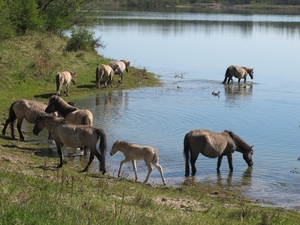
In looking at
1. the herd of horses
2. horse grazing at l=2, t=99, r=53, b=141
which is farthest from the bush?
horse grazing at l=2, t=99, r=53, b=141

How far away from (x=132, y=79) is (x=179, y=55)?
57.4 feet

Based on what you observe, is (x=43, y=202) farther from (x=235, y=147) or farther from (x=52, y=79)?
(x=52, y=79)

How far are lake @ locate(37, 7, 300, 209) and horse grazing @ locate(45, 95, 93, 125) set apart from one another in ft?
4.59

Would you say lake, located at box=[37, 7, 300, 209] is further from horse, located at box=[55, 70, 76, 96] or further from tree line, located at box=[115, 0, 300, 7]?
tree line, located at box=[115, 0, 300, 7]

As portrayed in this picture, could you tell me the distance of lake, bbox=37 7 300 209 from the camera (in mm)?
16656

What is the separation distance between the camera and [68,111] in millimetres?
18094

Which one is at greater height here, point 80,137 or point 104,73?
point 80,137

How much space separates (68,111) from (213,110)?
9.97 m

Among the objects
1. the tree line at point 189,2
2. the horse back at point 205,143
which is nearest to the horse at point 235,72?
the horse back at point 205,143

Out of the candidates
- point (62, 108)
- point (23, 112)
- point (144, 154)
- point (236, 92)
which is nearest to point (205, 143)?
point (144, 154)

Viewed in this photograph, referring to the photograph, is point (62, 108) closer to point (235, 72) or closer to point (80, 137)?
point (80, 137)

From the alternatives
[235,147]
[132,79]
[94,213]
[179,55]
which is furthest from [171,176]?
[179,55]

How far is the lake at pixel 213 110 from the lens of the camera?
16656 mm

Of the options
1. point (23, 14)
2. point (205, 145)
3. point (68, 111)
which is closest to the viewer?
point (205, 145)
